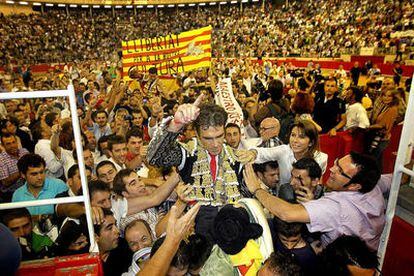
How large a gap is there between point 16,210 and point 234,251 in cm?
187

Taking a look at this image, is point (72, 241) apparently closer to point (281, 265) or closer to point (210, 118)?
point (210, 118)

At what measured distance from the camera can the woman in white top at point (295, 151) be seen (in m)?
3.19

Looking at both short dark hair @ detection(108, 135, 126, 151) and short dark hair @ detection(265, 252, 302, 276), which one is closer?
short dark hair @ detection(265, 252, 302, 276)

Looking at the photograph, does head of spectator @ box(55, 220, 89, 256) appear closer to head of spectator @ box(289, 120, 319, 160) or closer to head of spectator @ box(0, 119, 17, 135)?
head of spectator @ box(289, 120, 319, 160)

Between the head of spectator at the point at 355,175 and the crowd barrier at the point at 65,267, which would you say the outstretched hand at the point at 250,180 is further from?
the crowd barrier at the point at 65,267

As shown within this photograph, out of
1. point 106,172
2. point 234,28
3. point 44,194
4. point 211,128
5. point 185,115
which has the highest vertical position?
point 234,28

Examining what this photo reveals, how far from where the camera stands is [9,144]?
13.5 feet

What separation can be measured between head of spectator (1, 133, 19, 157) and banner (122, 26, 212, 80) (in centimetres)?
286

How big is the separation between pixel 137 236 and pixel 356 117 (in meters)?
4.46

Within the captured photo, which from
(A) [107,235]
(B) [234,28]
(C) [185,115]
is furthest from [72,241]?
(B) [234,28]

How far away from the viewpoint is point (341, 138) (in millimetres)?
5270

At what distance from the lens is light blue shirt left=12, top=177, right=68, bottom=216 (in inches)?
121

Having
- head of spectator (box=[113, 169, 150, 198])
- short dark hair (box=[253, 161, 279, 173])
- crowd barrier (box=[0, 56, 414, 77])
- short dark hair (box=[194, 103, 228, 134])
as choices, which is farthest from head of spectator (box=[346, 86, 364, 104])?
crowd barrier (box=[0, 56, 414, 77])

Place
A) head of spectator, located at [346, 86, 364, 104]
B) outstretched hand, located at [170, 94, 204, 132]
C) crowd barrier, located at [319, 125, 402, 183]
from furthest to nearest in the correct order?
head of spectator, located at [346, 86, 364, 104]
crowd barrier, located at [319, 125, 402, 183]
outstretched hand, located at [170, 94, 204, 132]
